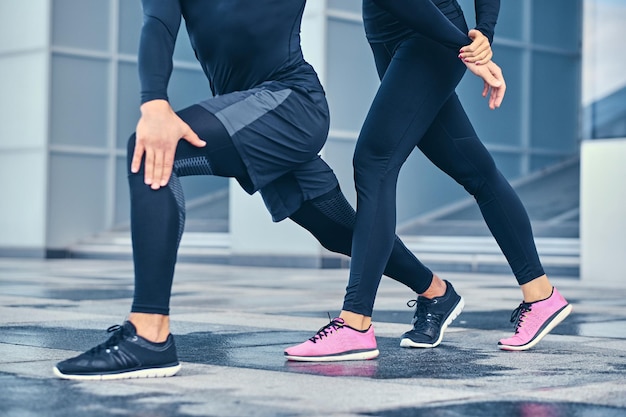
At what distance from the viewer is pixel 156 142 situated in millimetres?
2893

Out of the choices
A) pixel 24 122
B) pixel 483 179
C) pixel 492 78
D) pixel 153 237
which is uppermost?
pixel 492 78

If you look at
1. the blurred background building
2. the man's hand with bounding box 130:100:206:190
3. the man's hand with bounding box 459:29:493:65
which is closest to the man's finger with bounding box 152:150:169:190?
the man's hand with bounding box 130:100:206:190

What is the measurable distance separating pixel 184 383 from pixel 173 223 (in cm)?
43

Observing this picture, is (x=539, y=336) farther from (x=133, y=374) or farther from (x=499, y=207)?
(x=133, y=374)

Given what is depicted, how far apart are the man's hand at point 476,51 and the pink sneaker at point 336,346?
0.94 m

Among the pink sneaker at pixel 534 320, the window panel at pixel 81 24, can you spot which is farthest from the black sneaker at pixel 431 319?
the window panel at pixel 81 24

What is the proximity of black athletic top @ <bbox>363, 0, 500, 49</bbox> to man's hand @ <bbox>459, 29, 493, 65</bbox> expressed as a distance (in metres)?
0.03

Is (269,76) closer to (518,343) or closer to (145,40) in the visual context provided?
(145,40)

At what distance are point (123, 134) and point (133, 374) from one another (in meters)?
13.0

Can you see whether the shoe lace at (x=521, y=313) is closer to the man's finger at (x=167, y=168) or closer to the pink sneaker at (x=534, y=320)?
the pink sneaker at (x=534, y=320)

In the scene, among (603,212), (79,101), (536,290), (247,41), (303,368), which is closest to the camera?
(303,368)

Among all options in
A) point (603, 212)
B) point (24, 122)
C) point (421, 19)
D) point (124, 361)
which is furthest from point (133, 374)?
point (24, 122)

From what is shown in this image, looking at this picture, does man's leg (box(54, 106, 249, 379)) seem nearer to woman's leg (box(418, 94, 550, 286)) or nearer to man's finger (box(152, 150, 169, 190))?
man's finger (box(152, 150, 169, 190))

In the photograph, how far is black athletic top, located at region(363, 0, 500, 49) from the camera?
11.5 feet
